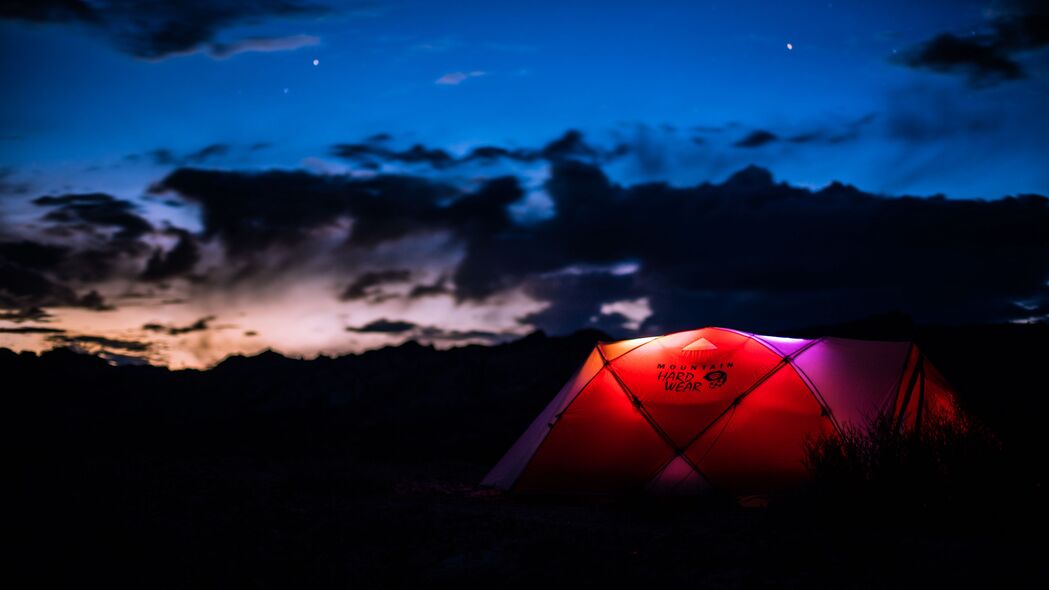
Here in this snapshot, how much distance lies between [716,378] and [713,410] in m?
0.51

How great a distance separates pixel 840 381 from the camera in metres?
9.30

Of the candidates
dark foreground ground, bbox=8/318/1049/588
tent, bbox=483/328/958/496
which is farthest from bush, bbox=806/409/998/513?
tent, bbox=483/328/958/496

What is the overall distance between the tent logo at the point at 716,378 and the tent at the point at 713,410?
0.6 inches

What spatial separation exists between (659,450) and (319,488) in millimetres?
4816

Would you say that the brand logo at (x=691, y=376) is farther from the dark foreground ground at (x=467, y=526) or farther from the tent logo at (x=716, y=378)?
the dark foreground ground at (x=467, y=526)

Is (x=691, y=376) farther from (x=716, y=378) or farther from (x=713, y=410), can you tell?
(x=713, y=410)

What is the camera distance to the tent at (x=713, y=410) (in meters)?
8.99

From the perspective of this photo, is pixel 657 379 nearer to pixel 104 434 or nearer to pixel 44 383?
pixel 104 434

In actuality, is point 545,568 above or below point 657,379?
below

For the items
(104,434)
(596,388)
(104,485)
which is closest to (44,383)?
(104,434)

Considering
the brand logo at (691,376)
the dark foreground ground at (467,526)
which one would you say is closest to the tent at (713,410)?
the brand logo at (691,376)

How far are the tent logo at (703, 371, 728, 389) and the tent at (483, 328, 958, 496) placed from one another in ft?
0.05

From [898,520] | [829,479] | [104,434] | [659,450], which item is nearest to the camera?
[898,520]

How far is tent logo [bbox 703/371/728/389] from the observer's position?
383 inches
